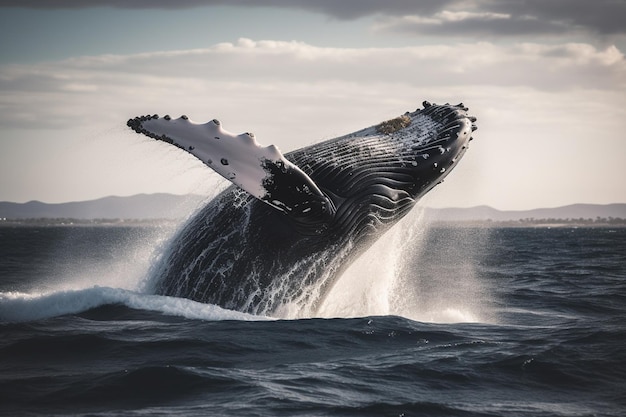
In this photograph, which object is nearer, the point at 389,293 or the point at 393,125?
the point at 393,125

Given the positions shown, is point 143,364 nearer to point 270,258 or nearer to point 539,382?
point 270,258

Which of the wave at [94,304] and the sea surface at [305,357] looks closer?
the sea surface at [305,357]

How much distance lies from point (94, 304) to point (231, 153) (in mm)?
4051

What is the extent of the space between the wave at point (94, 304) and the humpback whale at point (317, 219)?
0.13m

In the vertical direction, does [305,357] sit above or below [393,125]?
below

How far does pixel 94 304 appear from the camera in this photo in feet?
32.4

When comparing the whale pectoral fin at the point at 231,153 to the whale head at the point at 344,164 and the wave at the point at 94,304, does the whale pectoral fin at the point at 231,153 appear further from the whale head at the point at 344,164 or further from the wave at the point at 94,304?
the wave at the point at 94,304

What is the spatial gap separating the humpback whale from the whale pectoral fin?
45cm

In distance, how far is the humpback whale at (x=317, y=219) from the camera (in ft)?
25.6

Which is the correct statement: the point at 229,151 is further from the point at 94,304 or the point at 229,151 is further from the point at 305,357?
the point at 94,304

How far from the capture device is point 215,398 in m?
6.10

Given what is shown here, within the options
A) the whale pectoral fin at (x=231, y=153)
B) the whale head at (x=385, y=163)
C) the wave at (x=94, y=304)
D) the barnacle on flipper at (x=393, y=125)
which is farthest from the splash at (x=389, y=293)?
the whale pectoral fin at (x=231, y=153)

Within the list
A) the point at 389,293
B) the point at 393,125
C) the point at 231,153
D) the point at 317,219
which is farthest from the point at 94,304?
the point at 393,125

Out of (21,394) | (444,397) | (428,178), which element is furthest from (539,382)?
(21,394)
